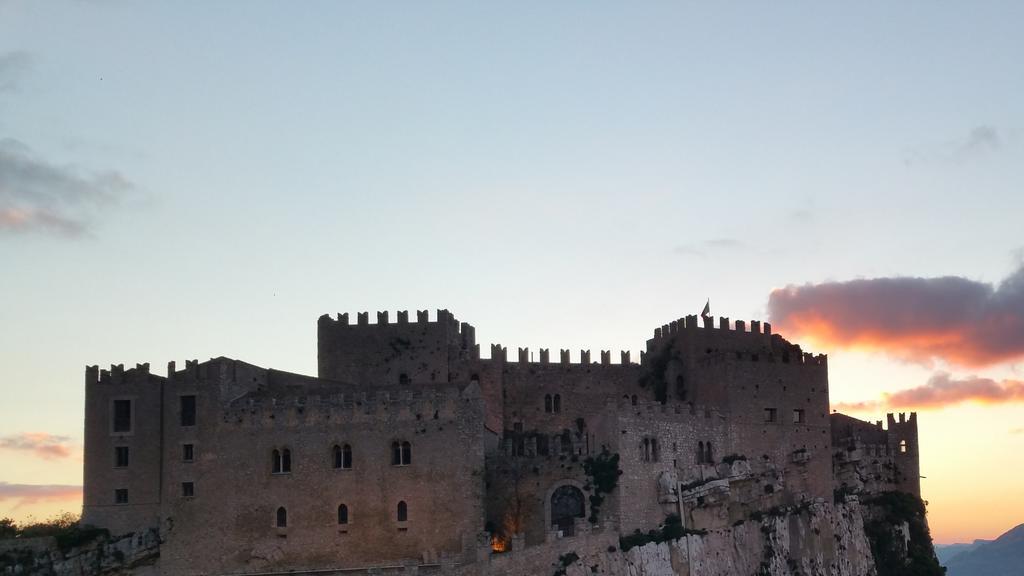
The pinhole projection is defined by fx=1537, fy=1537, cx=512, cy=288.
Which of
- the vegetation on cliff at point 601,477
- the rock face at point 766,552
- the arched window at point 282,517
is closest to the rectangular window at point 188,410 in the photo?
the arched window at point 282,517

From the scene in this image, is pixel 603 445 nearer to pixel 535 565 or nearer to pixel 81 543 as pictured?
pixel 535 565

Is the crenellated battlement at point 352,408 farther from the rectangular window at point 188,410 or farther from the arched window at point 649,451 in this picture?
the arched window at point 649,451

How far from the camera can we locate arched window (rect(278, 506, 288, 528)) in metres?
68.0

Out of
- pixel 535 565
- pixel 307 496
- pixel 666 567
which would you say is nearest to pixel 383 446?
pixel 307 496

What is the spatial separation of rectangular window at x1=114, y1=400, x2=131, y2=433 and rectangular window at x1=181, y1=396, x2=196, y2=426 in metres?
2.68

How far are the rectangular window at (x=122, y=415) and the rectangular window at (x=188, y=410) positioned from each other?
8.81 feet

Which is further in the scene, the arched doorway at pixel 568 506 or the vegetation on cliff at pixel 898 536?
the vegetation on cliff at pixel 898 536

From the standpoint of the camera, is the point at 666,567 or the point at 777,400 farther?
the point at 777,400

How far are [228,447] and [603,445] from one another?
1704cm

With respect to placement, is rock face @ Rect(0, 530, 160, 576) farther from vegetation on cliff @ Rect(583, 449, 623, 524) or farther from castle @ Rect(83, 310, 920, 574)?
vegetation on cliff @ Rect(583, 449, 623, 524)

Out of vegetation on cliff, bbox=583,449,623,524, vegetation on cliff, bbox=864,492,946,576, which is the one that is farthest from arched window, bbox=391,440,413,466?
vegetation on cliff, bbox=864,492,946,576

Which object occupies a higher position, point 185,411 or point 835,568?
point 185,411

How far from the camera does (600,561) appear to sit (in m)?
67.6

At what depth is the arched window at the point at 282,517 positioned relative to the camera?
68000 millimetres
